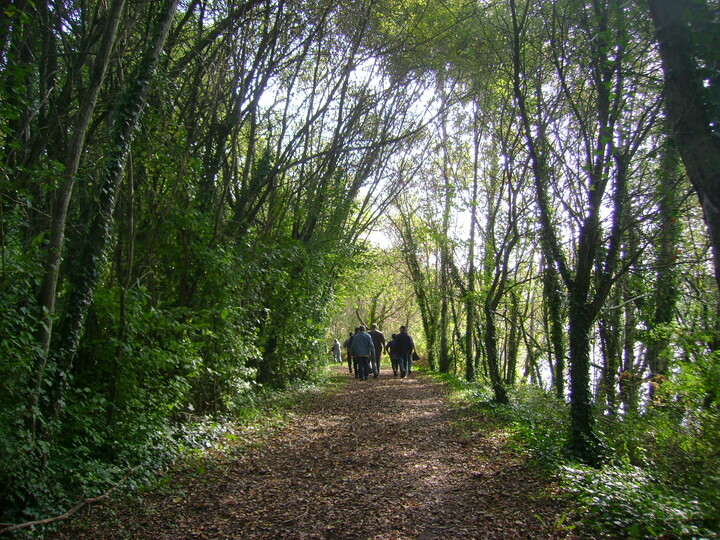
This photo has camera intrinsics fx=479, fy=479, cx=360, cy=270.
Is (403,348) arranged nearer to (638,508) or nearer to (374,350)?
(374,350)

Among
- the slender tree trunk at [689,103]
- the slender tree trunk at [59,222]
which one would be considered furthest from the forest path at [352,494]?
the slender tree trunk at [689,103]

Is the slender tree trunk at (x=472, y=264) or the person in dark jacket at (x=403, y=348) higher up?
the slender tree trunk at (x=472, y=264)

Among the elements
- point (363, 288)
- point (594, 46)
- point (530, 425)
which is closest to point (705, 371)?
point (530, 425)

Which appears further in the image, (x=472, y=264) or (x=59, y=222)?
(x=472, y=264)

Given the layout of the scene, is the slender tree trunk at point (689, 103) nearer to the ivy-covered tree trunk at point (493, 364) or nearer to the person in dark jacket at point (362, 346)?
the ivy-covered tree trunk at point (493, 364)

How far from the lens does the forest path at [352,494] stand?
4062 millimetres

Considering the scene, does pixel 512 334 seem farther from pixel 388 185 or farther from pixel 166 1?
pixel 166 1

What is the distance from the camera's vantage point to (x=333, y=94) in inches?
424

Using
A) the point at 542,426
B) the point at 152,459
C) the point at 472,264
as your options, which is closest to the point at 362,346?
the point at 472,264

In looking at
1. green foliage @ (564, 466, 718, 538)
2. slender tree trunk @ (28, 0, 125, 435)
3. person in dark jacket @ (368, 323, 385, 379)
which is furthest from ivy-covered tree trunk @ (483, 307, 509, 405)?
slender tree trunk @ (28, 0, 125, 435)

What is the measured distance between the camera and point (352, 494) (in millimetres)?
4953

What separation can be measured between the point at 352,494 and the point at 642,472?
117 inches

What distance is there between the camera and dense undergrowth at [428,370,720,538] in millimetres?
3621

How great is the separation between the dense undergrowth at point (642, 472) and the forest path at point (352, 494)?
30cm
